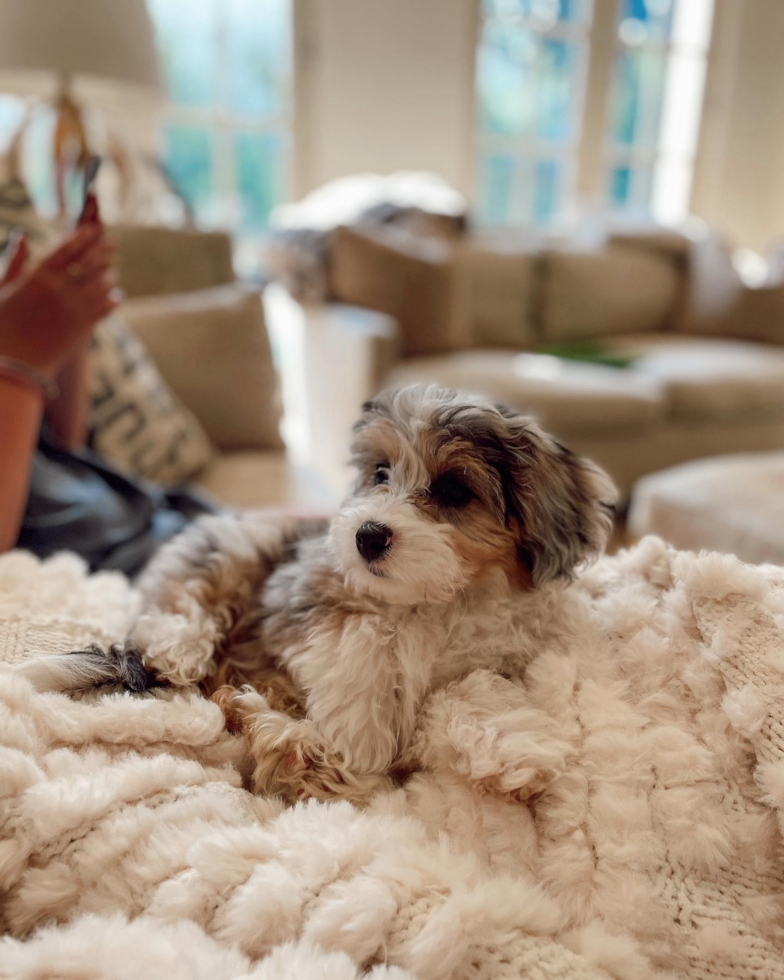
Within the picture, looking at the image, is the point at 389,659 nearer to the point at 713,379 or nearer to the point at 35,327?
the point at 35,327

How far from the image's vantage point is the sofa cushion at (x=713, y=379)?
12.2 feet

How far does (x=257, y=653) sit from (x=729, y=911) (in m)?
0.62

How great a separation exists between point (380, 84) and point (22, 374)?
4.86 metres

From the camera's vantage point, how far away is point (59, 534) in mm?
1306

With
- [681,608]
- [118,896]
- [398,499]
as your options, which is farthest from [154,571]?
[681,608]

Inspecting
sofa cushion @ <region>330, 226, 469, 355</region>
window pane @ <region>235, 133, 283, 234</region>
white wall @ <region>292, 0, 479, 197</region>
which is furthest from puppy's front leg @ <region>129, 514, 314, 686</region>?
white wall @ <region>292, 0, 479, 197</region>

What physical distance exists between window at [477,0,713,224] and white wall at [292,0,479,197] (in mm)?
261

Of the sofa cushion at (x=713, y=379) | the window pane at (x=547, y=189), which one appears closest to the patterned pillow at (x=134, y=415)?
the sofa cushion at (x=713, y=379)

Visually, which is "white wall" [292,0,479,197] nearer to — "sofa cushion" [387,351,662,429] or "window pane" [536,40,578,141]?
"window pane" [536,40,578,141]

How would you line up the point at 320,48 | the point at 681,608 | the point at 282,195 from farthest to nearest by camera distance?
1. the point at 282,195
2. the point at 320,48
3. the point at 681,608

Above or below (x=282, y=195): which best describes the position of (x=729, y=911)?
below

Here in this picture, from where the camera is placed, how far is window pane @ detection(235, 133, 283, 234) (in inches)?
205

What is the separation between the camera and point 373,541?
895 mm

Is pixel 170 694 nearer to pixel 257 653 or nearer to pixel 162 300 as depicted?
pixel 257 653
